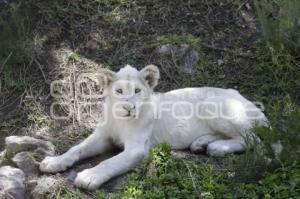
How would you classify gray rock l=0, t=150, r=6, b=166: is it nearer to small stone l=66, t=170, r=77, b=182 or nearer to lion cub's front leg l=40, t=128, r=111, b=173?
lion cub's front leg l=40, t=128, r=111, b=173

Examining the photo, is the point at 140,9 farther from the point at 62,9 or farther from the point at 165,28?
the point at 62,9

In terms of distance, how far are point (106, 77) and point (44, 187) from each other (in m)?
1.29

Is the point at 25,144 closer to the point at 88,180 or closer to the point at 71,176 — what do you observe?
the point at 71,176

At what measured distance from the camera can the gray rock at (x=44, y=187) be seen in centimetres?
580

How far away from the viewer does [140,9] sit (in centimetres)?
945

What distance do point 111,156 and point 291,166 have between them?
1966 mm

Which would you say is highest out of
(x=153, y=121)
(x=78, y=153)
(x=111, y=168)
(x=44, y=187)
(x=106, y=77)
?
(x=106, y=77)

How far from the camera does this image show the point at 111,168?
5.94 metres

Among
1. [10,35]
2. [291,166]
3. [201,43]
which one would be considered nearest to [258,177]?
[291,166]

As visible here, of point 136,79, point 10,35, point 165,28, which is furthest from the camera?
point 165,28

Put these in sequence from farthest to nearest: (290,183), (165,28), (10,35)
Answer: (165,28)
(10,35)
(290,183)

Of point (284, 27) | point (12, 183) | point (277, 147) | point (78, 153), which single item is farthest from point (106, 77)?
point (284, 27)

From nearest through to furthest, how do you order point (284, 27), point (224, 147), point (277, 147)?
point (277, 147) → point (224, 147) → point (284, 27)

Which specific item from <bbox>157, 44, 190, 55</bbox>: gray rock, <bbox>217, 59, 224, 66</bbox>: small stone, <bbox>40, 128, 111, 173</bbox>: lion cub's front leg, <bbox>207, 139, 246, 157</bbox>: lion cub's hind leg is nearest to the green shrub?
<bbox>217, 59, 224, 66</bbox>: small stone
